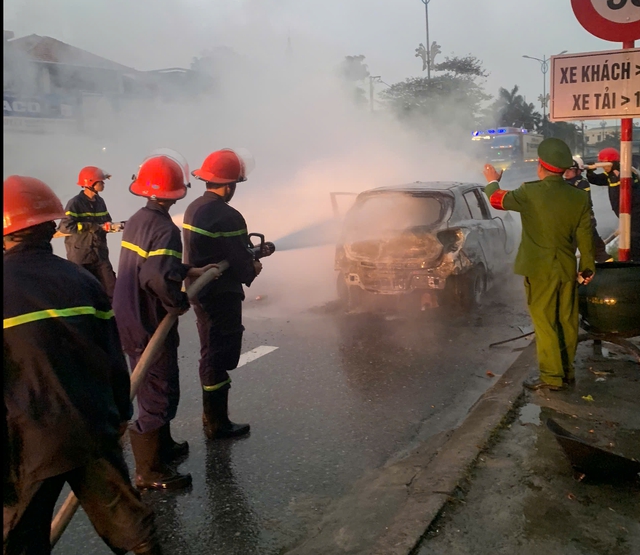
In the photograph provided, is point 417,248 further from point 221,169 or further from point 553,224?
point 221,169

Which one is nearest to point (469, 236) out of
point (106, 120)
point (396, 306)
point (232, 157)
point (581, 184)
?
point (396, 306)

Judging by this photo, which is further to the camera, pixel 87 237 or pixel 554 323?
pixel 87 237

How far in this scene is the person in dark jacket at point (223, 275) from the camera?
406cm

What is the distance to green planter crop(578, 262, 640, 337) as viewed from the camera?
15.2 ft

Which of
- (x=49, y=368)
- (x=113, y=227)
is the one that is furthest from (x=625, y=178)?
(x=113, y=227)

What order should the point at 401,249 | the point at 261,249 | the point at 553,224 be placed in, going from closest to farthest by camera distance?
the point at 261,249
the point at 553,224
the point at 401,249

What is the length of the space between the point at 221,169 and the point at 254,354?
8.29 ft

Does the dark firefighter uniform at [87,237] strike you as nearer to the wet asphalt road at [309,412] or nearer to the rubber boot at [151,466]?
the wet asphalt road at [309,412]

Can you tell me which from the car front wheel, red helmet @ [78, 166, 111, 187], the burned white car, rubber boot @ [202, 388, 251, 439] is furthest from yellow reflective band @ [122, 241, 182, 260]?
the car front wheel

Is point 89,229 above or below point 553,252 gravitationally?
above

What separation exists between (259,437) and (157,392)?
1039 mm

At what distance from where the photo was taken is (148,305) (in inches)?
138

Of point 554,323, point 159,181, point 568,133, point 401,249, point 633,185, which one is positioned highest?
point 568,133

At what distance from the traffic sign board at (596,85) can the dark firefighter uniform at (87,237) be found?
195 inches
